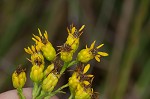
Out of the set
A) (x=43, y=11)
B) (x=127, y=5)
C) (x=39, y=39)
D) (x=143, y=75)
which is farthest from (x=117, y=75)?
(x=39, y=39)

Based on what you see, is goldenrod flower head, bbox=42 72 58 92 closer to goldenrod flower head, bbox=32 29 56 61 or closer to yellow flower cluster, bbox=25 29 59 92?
yellow flower cluster, bbox=25 29 59 92

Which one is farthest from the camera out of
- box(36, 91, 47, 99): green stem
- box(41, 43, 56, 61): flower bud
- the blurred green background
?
the blurred green background

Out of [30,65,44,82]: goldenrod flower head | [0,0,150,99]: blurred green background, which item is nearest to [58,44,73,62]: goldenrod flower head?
[30,65,44,82]: goldenrod flower head

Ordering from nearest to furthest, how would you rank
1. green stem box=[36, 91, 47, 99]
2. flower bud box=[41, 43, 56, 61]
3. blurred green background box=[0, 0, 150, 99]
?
green stem box=[36, 91, 47, 99], flower bud box=[41, 43, 56, 61], blurred green background box=[0, 0, 150, 99]

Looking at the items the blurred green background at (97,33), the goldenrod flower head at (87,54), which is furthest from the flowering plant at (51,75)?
the blurred green background at (97,33)

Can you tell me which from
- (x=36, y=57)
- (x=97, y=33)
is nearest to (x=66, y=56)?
(x=36, y=57)

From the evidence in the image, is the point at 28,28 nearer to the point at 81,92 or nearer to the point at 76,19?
the point at 76,19

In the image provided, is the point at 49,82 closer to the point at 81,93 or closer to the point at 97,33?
the point at 81,93
